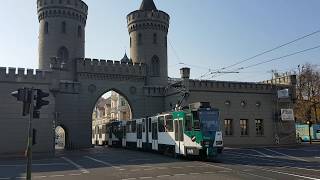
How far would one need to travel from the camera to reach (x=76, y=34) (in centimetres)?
4944

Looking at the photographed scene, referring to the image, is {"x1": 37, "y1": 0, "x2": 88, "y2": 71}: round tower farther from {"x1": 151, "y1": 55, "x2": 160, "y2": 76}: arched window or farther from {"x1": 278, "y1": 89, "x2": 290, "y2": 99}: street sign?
{"x1": 278, "y1": 89, "x2": 290, "y2": 99}: street sign

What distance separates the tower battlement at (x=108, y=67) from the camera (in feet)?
154

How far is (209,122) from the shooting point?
23766 mm

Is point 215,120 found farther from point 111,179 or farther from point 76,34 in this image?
point 76,34

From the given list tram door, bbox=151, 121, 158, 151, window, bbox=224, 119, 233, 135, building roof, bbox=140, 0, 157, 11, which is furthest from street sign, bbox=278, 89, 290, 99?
tram door, bbox=151, 121, 158, 151

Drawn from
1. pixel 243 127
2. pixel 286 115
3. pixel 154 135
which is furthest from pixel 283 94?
pixel 154 135

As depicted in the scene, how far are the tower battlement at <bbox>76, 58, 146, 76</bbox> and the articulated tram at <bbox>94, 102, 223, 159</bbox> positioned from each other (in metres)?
16.9

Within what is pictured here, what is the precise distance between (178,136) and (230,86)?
20.9m

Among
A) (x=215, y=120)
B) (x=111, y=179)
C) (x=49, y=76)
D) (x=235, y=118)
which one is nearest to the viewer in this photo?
(x=111, y=179)

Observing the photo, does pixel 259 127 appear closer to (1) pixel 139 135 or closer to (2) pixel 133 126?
(2) pixel 133 126

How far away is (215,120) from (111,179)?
10.1 meters

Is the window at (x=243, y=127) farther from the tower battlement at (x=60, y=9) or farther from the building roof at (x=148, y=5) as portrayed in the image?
the tower battlement at (x=60, y=9)

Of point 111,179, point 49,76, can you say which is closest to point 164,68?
point 49,76

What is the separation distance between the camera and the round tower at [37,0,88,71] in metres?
48.0
